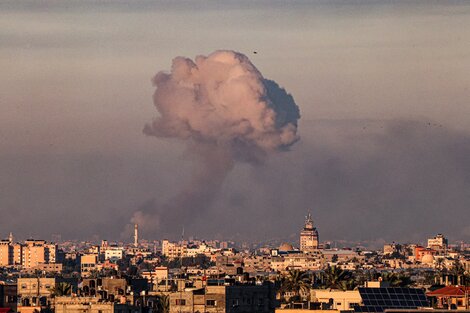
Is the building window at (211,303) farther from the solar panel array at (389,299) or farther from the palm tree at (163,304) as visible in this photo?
the solar panel array at (389,299)

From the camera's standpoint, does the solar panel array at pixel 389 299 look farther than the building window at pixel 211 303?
No

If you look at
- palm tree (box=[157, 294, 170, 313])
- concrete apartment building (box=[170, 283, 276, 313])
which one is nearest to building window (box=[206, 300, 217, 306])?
concrete apartment building (box=[170, 283, 276, 313])

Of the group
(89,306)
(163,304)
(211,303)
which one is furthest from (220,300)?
(89,306)

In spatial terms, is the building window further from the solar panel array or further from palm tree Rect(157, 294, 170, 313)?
the solar panel array

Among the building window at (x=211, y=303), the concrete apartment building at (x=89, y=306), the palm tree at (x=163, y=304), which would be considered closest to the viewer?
the concrete apartment building at (x=89, y=306)

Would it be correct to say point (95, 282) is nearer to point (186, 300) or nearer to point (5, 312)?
point (186, 300)

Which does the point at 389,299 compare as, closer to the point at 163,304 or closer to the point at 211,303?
the point at 211,303

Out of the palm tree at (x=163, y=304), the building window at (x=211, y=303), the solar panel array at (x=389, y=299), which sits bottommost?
the solar panel array at (x=389, y=299)

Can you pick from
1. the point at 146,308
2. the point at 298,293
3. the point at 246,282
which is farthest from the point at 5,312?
the point at 298,293

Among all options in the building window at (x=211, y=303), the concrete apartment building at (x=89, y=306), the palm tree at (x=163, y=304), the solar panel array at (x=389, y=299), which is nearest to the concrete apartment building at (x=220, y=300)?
the building window at (x=211, y=303)
